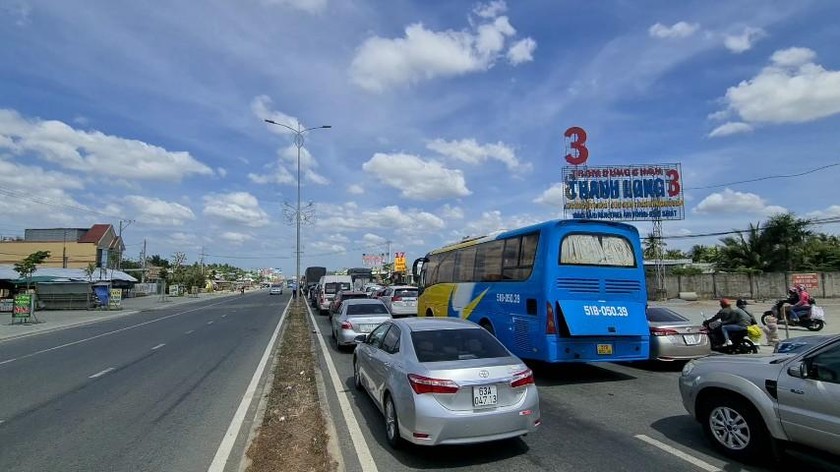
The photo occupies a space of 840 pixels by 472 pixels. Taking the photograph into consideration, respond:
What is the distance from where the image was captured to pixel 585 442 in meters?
5.90

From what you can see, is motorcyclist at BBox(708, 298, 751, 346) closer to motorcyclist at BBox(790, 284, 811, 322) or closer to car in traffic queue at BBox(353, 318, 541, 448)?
motorcyclist at BBox(790, 284, 811, 322)

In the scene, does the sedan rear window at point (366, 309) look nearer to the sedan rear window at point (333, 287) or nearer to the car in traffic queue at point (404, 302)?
the car in traffic queue at point (404, 302)

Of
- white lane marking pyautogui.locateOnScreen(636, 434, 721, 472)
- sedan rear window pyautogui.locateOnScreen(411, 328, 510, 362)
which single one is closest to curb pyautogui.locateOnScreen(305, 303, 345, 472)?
sedan rear window pyautogui.locateOnScreen(411, 328, 510, 362)

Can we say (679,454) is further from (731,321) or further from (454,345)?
(731,321)

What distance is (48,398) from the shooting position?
29.0 feet

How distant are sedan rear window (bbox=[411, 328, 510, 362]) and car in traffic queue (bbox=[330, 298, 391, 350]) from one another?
21.7 feet

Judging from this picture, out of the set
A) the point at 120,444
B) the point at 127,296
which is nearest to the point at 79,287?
the point at 127,296

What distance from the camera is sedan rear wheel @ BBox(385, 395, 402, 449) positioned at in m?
5.62

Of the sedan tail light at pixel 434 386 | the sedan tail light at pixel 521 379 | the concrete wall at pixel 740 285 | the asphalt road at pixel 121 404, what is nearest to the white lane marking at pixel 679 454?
the sedan tail light at pixel 521 379

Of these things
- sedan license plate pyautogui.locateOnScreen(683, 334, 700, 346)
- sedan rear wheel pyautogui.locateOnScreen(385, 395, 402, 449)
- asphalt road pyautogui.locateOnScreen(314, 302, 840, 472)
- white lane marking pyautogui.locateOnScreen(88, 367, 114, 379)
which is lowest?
white lane marking pyautogui.locateOnScreen(88, 367, 114, 379)

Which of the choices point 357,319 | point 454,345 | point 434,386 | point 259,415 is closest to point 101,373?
point 357,319

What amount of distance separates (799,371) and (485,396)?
114 inches

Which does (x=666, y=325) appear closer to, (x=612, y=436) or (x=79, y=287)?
(x=612, y=436)

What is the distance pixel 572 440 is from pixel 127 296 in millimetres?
73399
